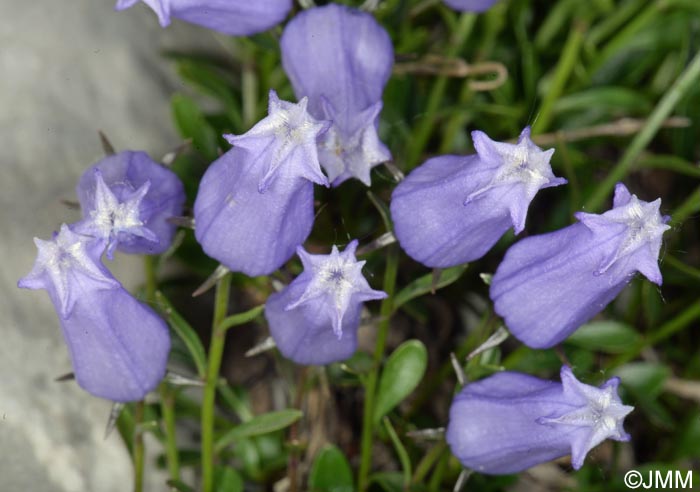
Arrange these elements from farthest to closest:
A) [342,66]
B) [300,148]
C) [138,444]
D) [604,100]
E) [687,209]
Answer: [604,100] < [687,209] < [138,444] < [342,66] < [300,148]

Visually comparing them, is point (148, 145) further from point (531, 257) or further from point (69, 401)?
point (531, 257)

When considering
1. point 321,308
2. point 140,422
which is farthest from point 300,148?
point 140,422

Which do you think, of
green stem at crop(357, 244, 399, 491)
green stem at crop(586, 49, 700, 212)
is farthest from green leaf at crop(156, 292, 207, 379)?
green stem at crop(586, 49, 700, 212)

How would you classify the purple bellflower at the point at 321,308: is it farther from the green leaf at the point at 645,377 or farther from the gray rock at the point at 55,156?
the green leaf at the point at 645,377

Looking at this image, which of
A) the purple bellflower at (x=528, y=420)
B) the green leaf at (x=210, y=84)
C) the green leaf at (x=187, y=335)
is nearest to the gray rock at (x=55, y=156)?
the green leaf at (x=210, y=84)

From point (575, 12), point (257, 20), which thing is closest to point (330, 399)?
point (257, 20)

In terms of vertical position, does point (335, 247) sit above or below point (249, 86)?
above

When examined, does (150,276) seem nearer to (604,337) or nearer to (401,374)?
(401,374)
